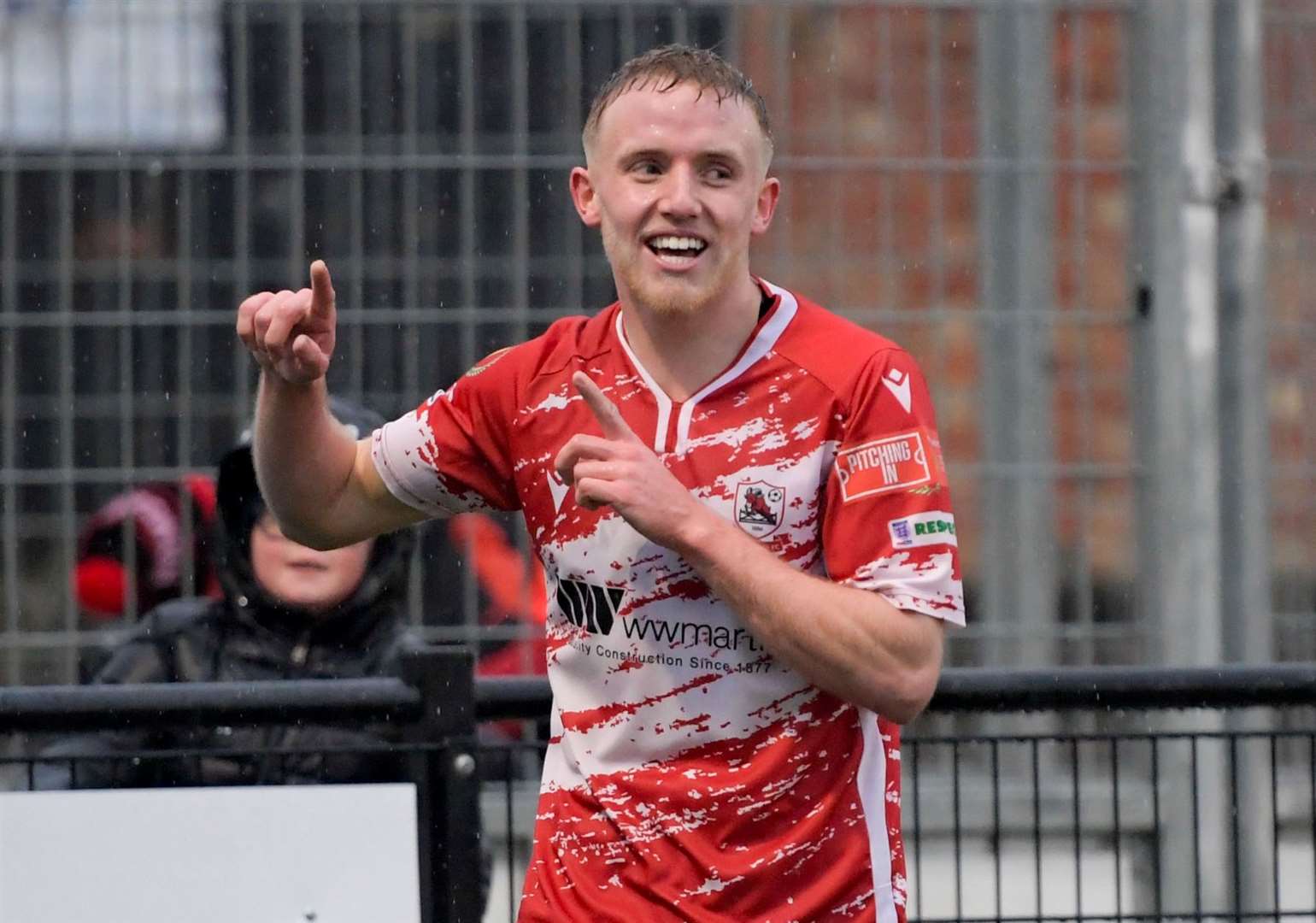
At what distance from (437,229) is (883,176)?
3.78ft

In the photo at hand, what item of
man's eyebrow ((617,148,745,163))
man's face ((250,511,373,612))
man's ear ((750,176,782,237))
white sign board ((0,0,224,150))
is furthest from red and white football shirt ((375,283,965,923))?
white sign board ((0,0,224,150))

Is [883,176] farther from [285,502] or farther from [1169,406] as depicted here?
[285,502]

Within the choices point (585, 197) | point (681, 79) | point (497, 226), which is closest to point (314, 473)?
point (585, 197)

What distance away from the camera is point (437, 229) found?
19.1 feet

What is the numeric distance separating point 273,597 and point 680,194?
2.11 m

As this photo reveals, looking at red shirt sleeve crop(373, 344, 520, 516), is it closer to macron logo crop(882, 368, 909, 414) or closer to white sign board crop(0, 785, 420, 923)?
macron logo crop(882, 368, 909, 414)

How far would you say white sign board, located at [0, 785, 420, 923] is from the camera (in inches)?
144

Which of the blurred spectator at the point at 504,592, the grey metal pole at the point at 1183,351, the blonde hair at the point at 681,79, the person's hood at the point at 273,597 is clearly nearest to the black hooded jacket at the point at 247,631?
the person's hood at the point at 273,597

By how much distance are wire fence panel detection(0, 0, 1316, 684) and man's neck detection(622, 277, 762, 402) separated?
2.83m

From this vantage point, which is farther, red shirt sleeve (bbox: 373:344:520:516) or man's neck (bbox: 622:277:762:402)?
red shirt sleeve (bbox: 373:344:520:516)

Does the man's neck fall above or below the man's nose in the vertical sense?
below

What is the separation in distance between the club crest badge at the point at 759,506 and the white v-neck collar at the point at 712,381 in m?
0.10

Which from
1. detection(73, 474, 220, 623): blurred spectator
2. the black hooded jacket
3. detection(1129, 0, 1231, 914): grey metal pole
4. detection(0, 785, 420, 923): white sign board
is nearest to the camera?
detection(0, 785, 420, 923): white sign board

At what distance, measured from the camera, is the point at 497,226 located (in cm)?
586
